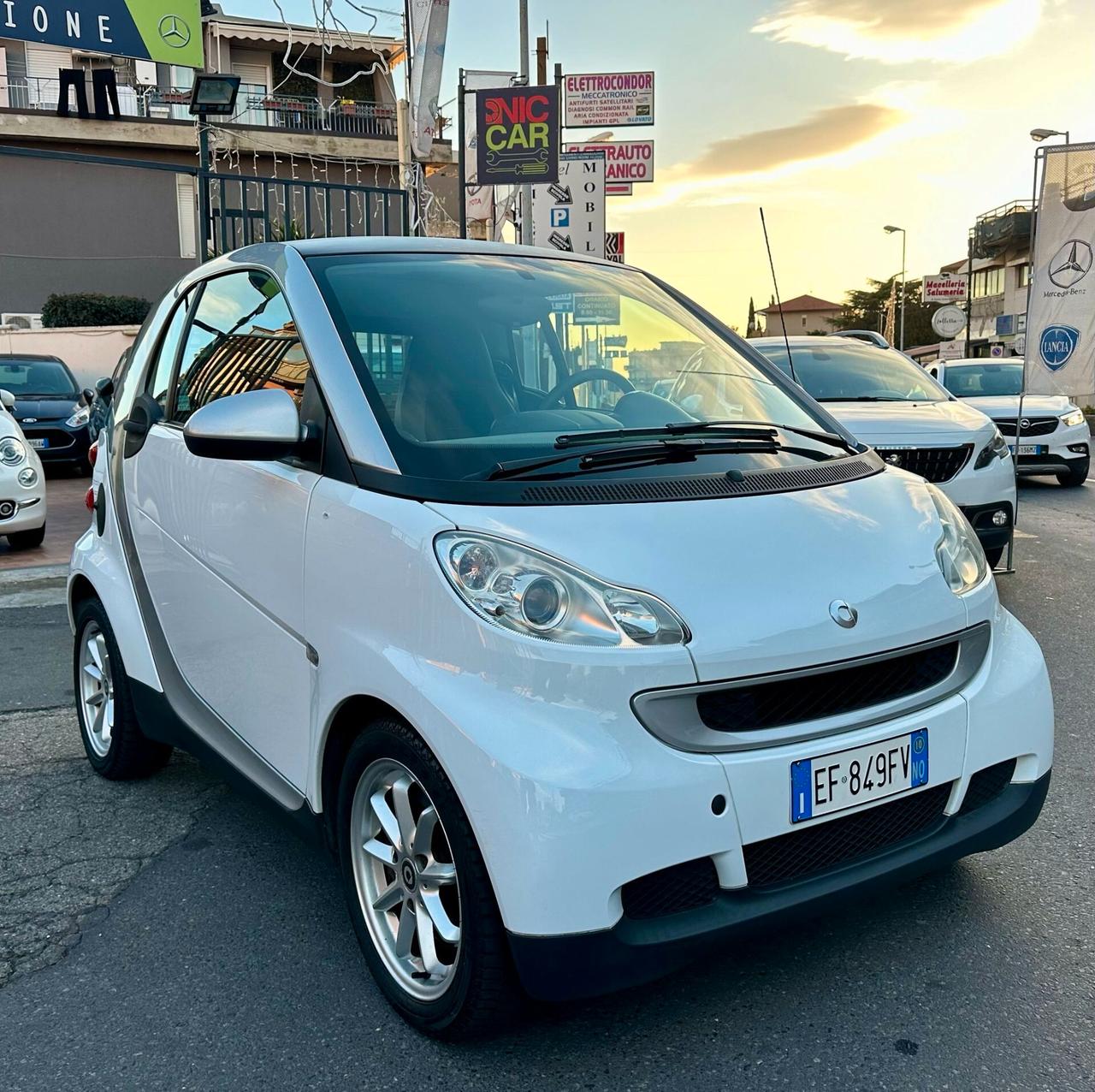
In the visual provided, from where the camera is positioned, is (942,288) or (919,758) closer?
(919,758)

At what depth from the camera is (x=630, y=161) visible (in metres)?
23.2

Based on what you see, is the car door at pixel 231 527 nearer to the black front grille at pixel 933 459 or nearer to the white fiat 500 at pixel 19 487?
the black front grille at pixel 933 459

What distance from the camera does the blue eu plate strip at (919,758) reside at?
2316 mm

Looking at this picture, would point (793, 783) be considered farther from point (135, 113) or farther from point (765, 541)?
point (135, 113)

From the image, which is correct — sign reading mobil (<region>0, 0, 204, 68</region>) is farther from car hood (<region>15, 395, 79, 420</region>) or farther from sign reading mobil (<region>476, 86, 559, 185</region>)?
car hood (<region>15, 395, 79, 420</region>)

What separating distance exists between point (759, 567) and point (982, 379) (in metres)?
13.2

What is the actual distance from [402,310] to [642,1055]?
1841 millimetres

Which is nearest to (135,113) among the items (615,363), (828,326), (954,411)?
(954,411)

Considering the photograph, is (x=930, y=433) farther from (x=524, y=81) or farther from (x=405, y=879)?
(x=524, y=81)

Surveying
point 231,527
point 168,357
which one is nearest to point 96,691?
point 168,357

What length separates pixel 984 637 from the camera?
2.54 meters

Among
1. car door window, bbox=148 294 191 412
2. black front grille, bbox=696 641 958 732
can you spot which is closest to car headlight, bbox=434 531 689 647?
black front grille, bbox=696 641 958 732

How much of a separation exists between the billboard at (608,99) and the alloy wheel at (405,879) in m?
20.4

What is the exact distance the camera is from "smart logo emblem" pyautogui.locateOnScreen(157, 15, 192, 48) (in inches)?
528
